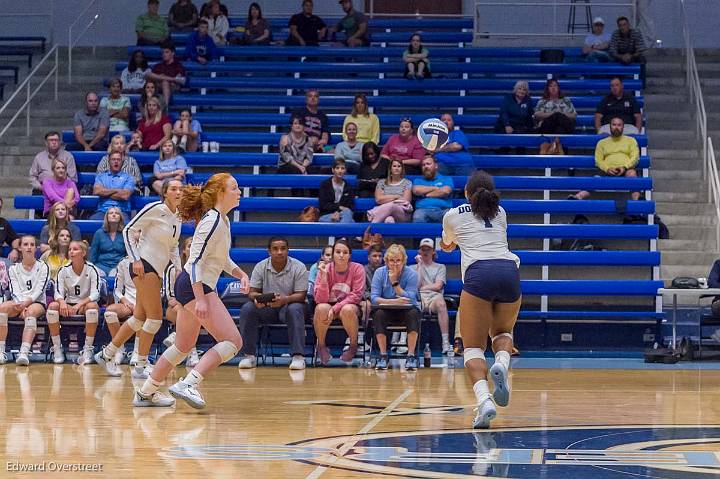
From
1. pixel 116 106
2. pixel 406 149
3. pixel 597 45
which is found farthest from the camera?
pixel 597 45

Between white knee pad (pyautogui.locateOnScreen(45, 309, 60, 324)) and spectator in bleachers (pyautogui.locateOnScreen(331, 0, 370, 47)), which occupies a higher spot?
spectator in bleachers (pyautogui.locateOnScreen(331, 0, 370, 47))

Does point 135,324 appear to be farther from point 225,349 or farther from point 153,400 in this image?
point 225,349

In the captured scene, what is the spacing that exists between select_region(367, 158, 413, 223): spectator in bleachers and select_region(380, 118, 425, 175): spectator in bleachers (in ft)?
2.31

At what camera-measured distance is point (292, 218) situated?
1591 centimetres

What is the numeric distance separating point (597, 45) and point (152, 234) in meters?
11.1

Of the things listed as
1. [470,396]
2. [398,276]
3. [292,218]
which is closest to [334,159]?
[292,218]

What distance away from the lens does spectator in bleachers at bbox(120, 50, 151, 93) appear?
1839 cm

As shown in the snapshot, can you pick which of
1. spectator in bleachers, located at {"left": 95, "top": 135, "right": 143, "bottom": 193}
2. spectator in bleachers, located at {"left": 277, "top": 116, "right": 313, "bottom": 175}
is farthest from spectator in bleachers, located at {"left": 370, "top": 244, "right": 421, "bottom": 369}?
spectator in bleachers, located at {"left": 95, "top": 135, "right": 143, "bottom": 193}

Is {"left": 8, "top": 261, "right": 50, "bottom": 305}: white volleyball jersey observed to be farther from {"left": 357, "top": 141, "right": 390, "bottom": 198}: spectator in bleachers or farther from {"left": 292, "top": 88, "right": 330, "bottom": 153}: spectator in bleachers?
{"left": 292, "top": 88, "right": 330, "bottom": 153}: spectator in bleachers

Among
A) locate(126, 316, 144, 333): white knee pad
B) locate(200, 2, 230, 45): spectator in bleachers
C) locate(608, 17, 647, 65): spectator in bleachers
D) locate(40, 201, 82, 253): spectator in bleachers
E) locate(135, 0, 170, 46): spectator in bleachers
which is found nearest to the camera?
locate(126, 316, 144, 333): white knee pad

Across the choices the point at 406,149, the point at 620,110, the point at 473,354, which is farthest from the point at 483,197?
the point at 620,110

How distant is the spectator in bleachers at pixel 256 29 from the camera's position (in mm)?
19625

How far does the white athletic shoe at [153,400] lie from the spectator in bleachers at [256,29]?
11.9 metres

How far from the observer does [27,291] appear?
1327 centimetres
